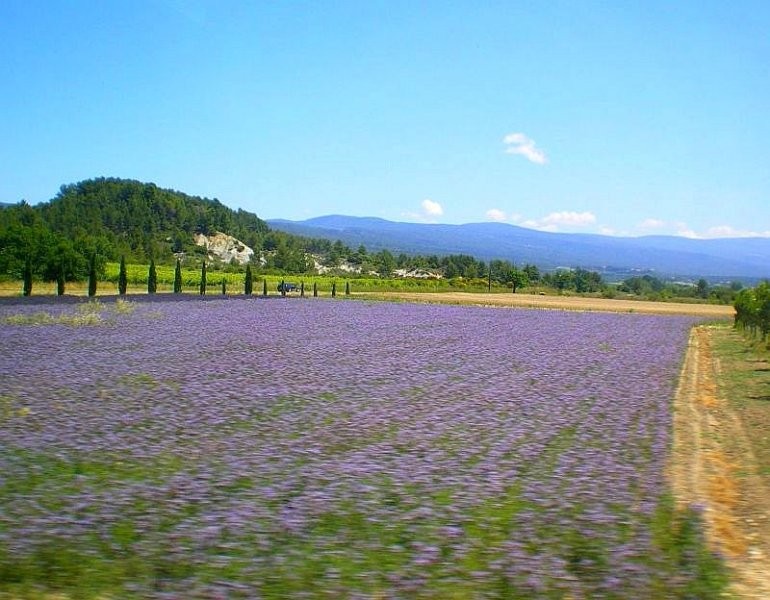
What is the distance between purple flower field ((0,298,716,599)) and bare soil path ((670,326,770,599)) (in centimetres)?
41

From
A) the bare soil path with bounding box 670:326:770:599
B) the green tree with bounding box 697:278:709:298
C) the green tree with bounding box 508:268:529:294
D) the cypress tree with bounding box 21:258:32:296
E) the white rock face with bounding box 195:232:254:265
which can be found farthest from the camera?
the white rock face with bounding box 195:232:254:265

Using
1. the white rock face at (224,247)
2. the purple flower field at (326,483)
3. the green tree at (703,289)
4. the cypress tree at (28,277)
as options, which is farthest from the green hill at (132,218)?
the green tree at (703,289)

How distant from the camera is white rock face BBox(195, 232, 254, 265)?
155250mm

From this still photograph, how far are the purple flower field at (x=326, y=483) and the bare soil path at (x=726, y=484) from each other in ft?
1.33

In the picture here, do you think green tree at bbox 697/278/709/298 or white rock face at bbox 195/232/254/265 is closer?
green tree at bbox 697/278/709/298

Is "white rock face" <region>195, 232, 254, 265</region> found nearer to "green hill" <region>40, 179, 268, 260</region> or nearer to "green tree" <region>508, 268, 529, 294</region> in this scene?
"green hill" <region>40, 179, 268, 260</region>

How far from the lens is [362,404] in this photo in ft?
41.9

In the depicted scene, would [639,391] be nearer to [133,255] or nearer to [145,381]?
[145,381]

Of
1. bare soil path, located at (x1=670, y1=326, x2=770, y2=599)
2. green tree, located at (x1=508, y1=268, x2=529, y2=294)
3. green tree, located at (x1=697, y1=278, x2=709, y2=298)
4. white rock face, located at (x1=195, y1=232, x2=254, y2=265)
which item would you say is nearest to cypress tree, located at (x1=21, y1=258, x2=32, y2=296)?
bare soil path, located at (x1=670, y1=326, x2=770, y2=599)

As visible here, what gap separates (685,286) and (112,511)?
121819mm

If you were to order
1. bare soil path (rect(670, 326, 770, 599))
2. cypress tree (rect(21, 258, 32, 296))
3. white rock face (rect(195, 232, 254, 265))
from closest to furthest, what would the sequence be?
bare soil path (rect(670, 326, 770, 599)), cypress tree (rect(21, 258, 32, 296)), white rock face (rect(195, 232, 254, 265))

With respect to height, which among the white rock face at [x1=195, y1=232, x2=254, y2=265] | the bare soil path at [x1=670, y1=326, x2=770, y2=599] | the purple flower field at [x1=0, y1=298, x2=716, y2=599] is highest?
the white rock face at [x1=195, y1=232, x2=254, y2=265]

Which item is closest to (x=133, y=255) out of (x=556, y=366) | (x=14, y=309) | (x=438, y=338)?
(x=14, y=309)

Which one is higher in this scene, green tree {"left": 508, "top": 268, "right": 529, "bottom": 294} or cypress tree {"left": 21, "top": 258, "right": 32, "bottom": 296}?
green tree {"left": 508, "top": 268, "right": 529, "bottom": 294}
